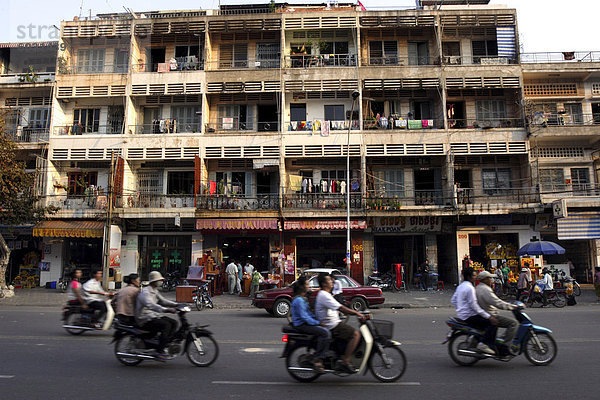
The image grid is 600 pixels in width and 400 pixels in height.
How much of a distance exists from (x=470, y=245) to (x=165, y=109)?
19972 mm

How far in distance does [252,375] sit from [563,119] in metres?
25.0

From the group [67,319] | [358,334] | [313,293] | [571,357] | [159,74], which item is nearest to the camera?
[358,334]

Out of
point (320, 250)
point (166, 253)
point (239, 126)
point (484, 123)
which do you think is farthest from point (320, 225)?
point (484, 123)

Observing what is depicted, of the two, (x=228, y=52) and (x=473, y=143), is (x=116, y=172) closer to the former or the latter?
(x=228, y=52)

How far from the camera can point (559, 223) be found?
22422mm

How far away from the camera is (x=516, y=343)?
274 inches

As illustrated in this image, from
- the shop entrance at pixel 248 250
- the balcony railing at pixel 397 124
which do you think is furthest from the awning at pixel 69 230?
the balcony railing at pixel 397 124

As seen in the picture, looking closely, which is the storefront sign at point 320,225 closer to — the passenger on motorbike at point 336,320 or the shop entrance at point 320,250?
the shop entrance at point 320,250

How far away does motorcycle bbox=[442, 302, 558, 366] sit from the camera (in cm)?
694

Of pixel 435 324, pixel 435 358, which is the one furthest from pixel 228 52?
pixel 435 358

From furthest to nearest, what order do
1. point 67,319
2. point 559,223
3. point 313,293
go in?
point 559,223, point 313,293, point 67,319

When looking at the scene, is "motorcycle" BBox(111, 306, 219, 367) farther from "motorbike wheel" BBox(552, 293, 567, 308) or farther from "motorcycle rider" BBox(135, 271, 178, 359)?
"motorbike wheel" BBox(552, 293, 567, 308)

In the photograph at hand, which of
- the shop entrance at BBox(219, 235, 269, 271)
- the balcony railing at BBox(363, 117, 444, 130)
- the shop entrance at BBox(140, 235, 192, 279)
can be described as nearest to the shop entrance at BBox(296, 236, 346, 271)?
the shop entrance at BBox(219, 235, 269, 271)

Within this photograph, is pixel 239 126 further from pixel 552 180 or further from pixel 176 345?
pixel 176 345
